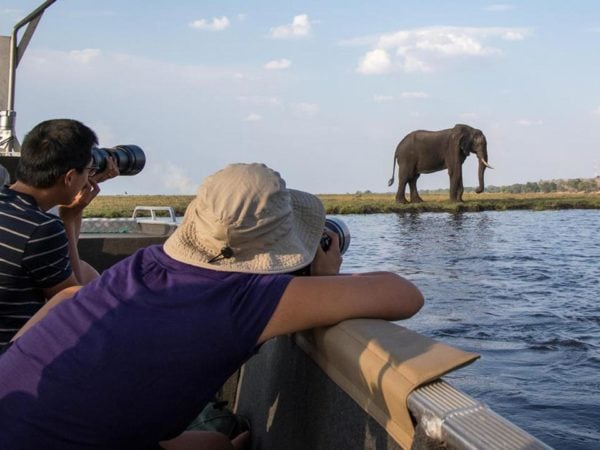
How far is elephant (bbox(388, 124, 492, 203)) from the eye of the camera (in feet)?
127

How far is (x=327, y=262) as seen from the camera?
2.11m

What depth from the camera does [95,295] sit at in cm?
179

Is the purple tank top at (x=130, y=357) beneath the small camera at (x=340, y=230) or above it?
beneath

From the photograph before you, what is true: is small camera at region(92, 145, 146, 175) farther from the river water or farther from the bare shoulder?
the river water

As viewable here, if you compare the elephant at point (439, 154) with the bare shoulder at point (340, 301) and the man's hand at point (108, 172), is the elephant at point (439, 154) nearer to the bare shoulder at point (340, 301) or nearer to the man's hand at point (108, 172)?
the man's hand at point (108, 172)

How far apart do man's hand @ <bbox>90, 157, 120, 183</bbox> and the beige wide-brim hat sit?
1.36 m

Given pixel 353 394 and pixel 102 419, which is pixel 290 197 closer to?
pixel 353 394

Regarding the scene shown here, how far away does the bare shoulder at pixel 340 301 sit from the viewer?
1.75m

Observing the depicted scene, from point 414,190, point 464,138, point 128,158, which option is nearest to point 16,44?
point 128,158

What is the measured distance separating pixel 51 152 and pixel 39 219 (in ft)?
0.87

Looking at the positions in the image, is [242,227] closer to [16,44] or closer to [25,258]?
[25,258]

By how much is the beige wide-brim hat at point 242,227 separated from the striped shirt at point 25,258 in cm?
71

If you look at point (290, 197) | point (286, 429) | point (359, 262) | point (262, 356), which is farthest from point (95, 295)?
point (359, 262)

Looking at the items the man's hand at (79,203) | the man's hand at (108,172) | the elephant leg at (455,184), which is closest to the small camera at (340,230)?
the man's hand at (79,203)
